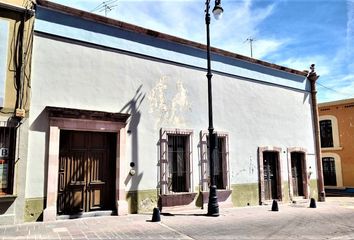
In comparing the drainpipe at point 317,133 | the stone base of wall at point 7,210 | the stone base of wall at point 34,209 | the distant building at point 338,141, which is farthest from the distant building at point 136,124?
the distant building at point 338,141

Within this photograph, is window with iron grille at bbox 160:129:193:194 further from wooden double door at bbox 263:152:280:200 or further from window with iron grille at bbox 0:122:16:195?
window with iron grille at bbox 0:122:16:195

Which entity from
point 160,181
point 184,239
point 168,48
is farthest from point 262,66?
point 184,239

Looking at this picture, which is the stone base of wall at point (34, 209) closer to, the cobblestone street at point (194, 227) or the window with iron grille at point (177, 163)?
the cobblestone street at point (194, 227)

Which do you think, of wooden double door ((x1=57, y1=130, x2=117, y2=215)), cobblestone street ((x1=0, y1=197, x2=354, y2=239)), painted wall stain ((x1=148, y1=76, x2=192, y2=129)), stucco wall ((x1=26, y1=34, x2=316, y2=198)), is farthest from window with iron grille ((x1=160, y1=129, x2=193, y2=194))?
wooden double door ((x1=57, y1=130, x2=117, y2=215))

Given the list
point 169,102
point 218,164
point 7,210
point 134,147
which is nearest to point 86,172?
A: point 134,147

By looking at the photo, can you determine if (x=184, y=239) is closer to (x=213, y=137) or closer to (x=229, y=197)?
(x=213, y=137)

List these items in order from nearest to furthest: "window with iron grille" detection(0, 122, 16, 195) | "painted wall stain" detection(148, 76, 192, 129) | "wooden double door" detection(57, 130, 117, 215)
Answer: "window with iron grille" detection(0, 122, 16, 195)
"wooden double door" detection(57, 130, 117, 215)
"painted wall stain" detection(148, 76, 192, 129)

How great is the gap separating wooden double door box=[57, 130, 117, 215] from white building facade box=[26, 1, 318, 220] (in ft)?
0.09

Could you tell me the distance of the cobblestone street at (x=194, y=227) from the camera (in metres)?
7.18

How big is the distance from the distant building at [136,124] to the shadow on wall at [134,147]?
33mm

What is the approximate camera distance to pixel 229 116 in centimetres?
1289

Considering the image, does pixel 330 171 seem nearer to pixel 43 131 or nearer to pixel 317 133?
pixel 317 133

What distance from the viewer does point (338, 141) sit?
24.4 metres

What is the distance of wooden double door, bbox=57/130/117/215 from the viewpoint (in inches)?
362
